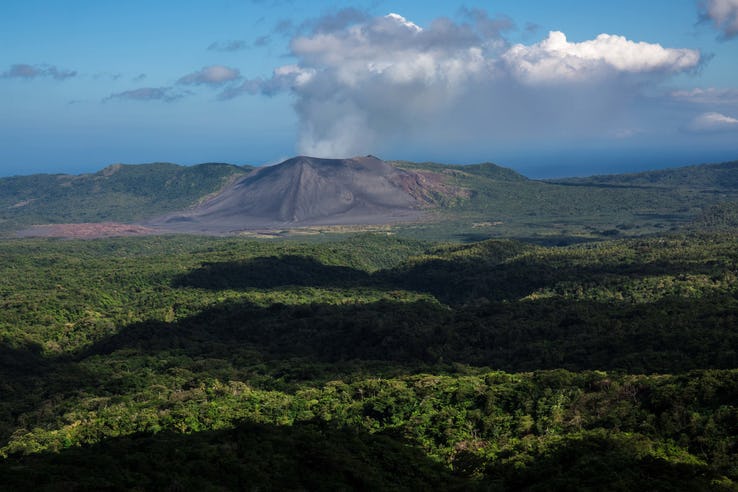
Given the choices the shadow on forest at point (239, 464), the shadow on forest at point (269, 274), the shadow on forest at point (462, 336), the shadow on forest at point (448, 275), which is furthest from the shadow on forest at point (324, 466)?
the shadow on forest at point (269, 274)

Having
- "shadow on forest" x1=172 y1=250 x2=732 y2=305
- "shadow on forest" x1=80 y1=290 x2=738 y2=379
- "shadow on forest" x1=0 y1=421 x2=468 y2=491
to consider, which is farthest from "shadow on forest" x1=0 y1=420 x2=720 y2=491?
"shadow on forest" x1=172 y1=250 x2=732 y2=305

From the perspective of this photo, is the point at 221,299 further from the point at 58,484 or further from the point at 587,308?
the point at 58,484

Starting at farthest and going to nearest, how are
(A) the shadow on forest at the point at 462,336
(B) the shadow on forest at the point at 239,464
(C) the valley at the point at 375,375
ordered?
(A) the shadow on forest at the point at 462,336
(C) the valley at the point at 375,375
(B) the shadow on forest at the point at 239,464

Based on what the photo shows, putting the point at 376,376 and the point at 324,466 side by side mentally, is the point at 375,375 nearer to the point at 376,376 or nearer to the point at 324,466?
the point at 376,376

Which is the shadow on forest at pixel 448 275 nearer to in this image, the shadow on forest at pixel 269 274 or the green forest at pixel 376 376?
the shadow on forest at pixel 269 274

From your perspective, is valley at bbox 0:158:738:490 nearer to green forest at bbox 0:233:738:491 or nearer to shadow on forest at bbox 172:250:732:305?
green forest at bbox 0:233:738:491

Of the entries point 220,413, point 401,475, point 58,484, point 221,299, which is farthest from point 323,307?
point 58,484
